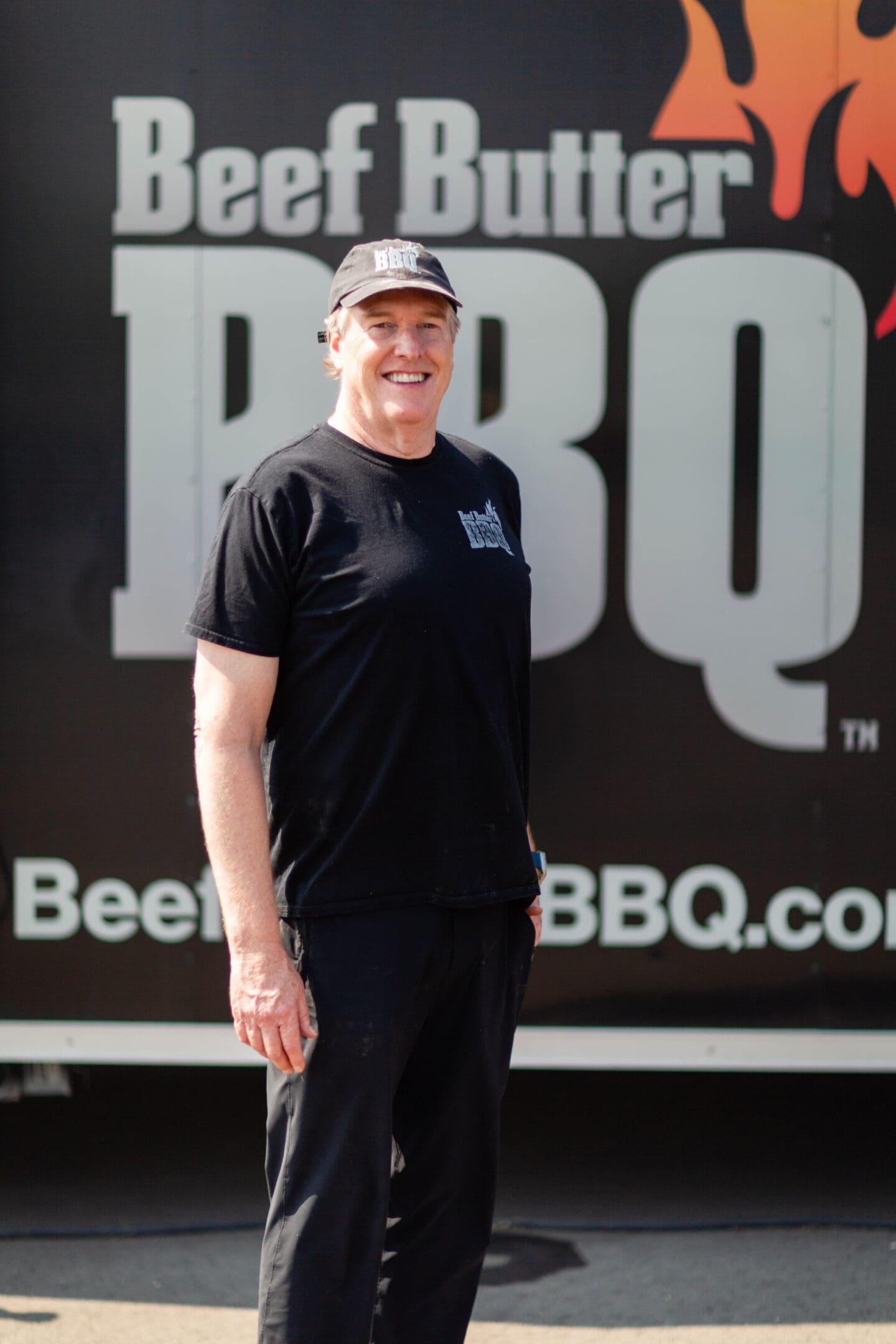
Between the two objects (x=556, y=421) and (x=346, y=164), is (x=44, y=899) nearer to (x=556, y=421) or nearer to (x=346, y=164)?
(x=556, y=421)

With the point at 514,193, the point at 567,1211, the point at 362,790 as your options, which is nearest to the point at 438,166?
the point at 514,193

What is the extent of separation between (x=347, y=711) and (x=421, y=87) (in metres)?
1.48

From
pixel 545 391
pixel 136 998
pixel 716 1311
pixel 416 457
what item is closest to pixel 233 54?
pixel 545 391

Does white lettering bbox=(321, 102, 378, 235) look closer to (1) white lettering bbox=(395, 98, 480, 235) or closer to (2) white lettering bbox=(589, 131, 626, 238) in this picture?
(1) white lettering bbox=(395, 98, 480, 235)

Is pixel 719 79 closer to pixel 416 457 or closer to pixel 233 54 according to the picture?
pixel 233 54

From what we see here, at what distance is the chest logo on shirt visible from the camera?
1836 mm

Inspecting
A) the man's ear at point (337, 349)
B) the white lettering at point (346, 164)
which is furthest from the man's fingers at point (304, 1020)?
the white lettering at point (346, 164)

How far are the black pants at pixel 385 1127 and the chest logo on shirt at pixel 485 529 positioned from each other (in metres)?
0.51

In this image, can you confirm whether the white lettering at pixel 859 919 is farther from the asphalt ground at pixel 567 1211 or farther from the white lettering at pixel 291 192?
the white lettering at pixel 291 192

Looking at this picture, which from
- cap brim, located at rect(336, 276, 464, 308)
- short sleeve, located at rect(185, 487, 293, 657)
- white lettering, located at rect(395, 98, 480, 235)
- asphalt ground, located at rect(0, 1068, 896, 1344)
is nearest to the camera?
short sleeve, located at rect(185, 487, 293, 657)

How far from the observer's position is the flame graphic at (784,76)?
262cm

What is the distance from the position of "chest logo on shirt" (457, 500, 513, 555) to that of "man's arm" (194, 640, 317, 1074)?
0.33 m

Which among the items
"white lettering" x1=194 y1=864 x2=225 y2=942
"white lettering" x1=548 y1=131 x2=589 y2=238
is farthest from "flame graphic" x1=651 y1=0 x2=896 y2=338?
"white lettering" x1=194 y1=864 x2=225 y2=942

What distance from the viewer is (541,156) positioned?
2629 mm
